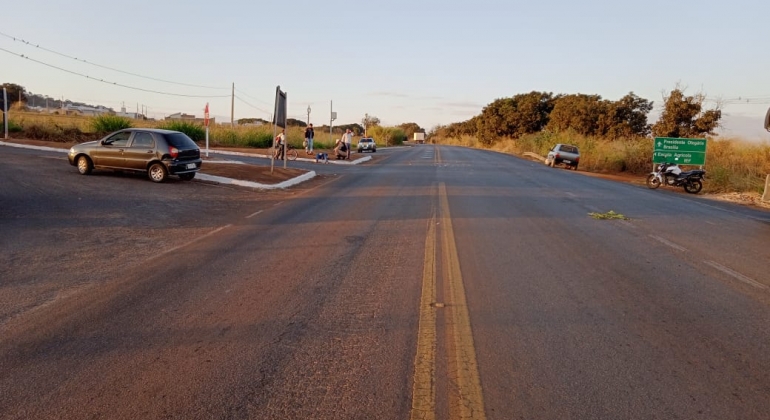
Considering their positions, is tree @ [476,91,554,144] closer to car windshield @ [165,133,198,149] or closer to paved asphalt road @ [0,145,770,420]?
car windshield @ [165,133,198,149]

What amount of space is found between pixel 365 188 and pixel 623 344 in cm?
1458

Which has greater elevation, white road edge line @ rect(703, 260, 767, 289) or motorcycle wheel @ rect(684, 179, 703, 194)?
motorcycle wheel @ rect(684, 179, 703, 194)

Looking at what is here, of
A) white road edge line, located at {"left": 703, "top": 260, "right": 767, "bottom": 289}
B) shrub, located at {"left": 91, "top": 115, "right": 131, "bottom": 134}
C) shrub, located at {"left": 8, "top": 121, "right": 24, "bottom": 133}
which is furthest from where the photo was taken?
shrub, located at {"left": 91, "top": 115, "right": 131, "bottom": 134}

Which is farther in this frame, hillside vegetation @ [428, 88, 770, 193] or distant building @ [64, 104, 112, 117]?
distant building @ [64, 104, 112, 117]

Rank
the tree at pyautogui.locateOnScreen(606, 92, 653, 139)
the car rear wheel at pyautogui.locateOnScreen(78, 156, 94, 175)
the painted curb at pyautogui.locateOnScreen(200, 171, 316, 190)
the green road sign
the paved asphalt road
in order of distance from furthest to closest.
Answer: the tree at pyautogui.locateOnScreen(606, 92, 653, 139), the green road sign, the painted curb at pyautogui.locateOnScreen(200, 171, 316, 190), the car rear wheel at pyautogui.locateOnScreen(78, 156, 94, 175), the paved asphalt road

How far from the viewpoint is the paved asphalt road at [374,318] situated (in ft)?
13.1

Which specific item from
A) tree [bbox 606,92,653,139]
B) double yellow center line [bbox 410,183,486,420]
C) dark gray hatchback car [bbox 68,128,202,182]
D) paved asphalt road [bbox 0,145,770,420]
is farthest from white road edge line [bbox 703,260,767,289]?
tree [bbox 606,92,653,139]

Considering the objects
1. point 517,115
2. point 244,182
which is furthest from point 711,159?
point 517,115

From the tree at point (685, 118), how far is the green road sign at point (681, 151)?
37.6ft

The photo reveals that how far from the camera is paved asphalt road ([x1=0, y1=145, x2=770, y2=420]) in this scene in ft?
13.1

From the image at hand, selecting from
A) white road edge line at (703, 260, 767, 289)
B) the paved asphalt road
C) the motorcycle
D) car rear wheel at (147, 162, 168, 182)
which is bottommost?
the paved asphalt road

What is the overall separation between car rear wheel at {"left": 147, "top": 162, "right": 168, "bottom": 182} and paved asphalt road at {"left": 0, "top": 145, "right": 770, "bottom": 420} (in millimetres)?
5243

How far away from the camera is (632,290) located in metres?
7.00

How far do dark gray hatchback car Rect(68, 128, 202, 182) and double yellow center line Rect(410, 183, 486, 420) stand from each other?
38.2ft
